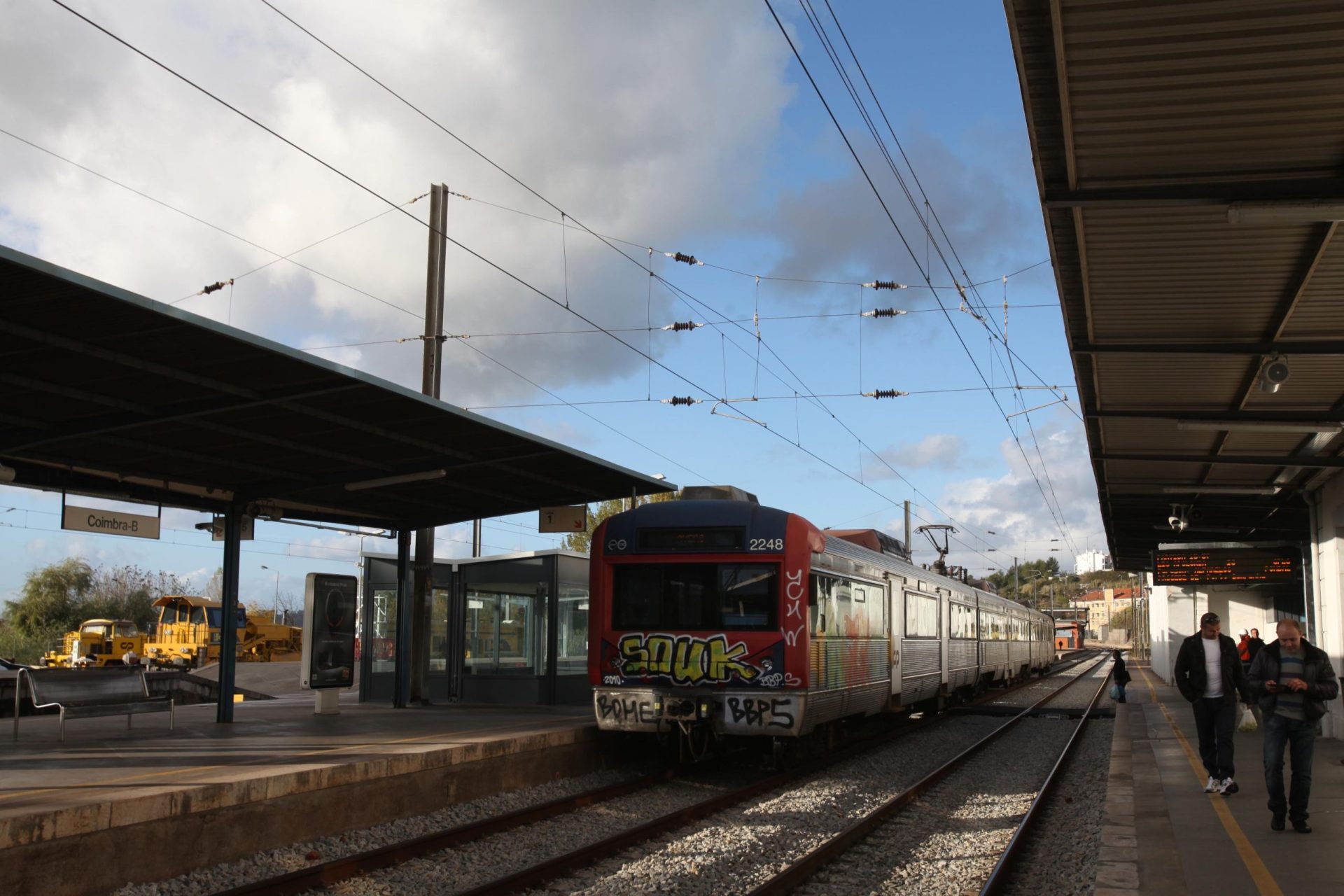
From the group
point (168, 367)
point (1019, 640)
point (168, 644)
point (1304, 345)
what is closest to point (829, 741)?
point (1304, 345)

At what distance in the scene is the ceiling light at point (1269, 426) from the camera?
11836 millimetres

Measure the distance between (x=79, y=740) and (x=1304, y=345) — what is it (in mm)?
11872

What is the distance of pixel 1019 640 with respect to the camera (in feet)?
119

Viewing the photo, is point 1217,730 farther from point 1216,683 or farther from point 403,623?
point 403,623

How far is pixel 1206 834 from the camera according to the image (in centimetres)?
850

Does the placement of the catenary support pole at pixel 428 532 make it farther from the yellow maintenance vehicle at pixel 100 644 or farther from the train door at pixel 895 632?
the yellow maintenance vehicle at pixel 100 644

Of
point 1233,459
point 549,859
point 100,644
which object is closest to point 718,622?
point 549,859

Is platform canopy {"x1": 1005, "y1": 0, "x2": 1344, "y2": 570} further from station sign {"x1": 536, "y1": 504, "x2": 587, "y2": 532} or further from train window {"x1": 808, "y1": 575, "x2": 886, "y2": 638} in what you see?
station sign {"x1": 536, "y1": 504, "x2": 587, "y2": 532}

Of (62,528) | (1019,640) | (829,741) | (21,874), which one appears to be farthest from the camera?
(1019,640)

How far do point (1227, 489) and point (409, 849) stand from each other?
1345 cm

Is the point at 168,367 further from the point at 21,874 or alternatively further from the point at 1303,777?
the point at 1303,777

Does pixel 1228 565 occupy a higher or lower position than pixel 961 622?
higher

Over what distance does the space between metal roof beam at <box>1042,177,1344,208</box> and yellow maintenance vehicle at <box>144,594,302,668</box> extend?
3890 centimetres

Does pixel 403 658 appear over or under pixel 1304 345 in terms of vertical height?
under
